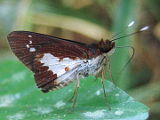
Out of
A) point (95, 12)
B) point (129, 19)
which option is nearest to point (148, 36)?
point (95, 12)

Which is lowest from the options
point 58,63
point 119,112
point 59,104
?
point 119,112

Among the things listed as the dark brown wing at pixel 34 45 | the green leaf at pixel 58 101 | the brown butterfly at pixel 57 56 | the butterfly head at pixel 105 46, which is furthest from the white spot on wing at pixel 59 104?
the butterfly head at pixel 105 46

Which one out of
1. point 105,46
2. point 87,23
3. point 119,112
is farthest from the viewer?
point 87,23

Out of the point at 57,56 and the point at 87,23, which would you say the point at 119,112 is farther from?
the point at 87,23

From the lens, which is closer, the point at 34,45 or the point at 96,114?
the point at 96,114

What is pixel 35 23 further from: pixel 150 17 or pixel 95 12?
pixel 150 17

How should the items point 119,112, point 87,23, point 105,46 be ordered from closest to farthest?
point 119,112 < point 105,46 < point 87,23

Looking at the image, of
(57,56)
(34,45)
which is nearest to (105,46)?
(57,56)
